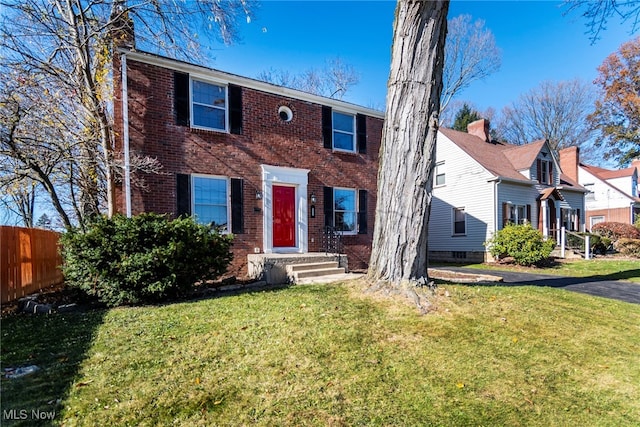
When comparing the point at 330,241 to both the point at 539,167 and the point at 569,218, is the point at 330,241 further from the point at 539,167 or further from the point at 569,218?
the point at 569,218

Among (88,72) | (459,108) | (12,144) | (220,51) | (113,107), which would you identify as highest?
(459,108)

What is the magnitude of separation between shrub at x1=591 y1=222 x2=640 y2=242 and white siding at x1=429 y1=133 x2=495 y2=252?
9.93 metres

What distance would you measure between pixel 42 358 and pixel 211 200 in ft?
18.3

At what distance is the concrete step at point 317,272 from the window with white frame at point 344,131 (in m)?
4.42

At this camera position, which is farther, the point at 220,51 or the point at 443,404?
the point at 220,51

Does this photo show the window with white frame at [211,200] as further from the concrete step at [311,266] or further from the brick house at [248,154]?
the concrete step at [311,266]

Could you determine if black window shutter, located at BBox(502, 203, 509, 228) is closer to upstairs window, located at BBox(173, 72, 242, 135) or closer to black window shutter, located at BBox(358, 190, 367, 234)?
black window shutter, located at BBox(358, 190, 367, 234)

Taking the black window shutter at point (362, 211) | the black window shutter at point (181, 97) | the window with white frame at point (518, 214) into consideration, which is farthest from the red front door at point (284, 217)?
the window with white frame at point (518, 214)

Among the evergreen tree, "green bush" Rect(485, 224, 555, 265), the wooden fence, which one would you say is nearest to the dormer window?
"green bush" Rect(485, 224, 555, 265)

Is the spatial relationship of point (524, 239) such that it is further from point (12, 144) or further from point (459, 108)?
point (459, 108)

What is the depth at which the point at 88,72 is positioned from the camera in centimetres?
735

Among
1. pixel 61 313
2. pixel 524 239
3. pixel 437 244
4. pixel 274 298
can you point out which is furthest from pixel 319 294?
pixel 437 244

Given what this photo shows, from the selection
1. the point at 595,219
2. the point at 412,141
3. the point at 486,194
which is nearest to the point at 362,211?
the point at 412,141

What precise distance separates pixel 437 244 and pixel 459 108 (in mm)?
16033
